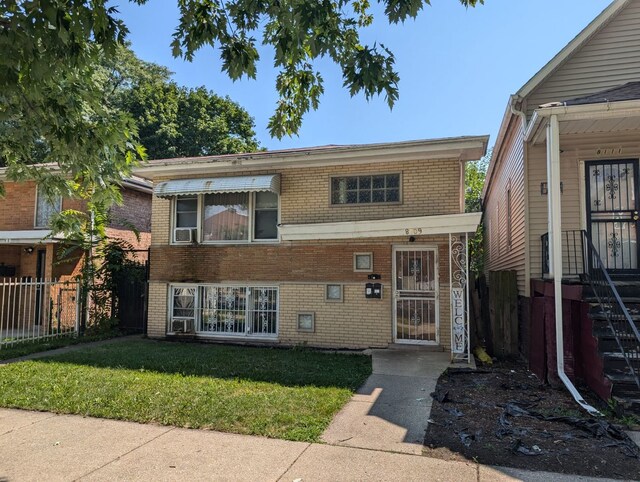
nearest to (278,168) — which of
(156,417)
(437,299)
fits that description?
(437,299)

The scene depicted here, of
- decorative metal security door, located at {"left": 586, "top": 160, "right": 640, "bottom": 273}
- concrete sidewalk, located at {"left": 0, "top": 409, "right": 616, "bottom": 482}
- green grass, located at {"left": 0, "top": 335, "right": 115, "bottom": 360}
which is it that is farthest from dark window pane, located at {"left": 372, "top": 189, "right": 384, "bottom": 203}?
green grass, located at {"left": 0, "top": 335, "right": 115, "bottom": 360}

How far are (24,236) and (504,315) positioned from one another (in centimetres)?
1231

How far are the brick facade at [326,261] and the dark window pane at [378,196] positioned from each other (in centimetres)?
16

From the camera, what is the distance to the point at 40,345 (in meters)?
9.97

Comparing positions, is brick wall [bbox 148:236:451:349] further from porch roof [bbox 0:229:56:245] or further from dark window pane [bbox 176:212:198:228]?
porch roof [bbox 0:229:56:245]

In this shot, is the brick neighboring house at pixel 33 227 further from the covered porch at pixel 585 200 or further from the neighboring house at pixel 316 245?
the covered porch at pixel 585 200

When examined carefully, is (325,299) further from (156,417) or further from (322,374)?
(156,417)

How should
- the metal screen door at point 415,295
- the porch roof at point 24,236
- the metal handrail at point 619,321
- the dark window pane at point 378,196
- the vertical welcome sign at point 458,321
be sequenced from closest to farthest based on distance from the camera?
the metal handrail at point 619,321 → the vertical welcome sign at point 458,321 → the metal screen door at point 415,295 → the dark window pane at point 378,196 → the porch roof at point 24,236

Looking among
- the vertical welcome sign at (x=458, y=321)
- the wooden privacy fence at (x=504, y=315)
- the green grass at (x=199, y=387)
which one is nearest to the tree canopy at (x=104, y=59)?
the green grass at (x=199, y=387)

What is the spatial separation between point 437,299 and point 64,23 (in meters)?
7.69

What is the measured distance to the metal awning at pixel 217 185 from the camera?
9875 millimetres

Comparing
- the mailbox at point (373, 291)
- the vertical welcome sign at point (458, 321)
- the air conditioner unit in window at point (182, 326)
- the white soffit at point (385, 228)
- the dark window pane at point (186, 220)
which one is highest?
the dark window pane at point (186, 220)

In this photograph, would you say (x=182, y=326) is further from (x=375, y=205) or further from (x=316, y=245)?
(x=375, y=205)

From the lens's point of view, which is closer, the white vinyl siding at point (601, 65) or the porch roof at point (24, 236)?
the white vinyl siding at point (601, 65)
